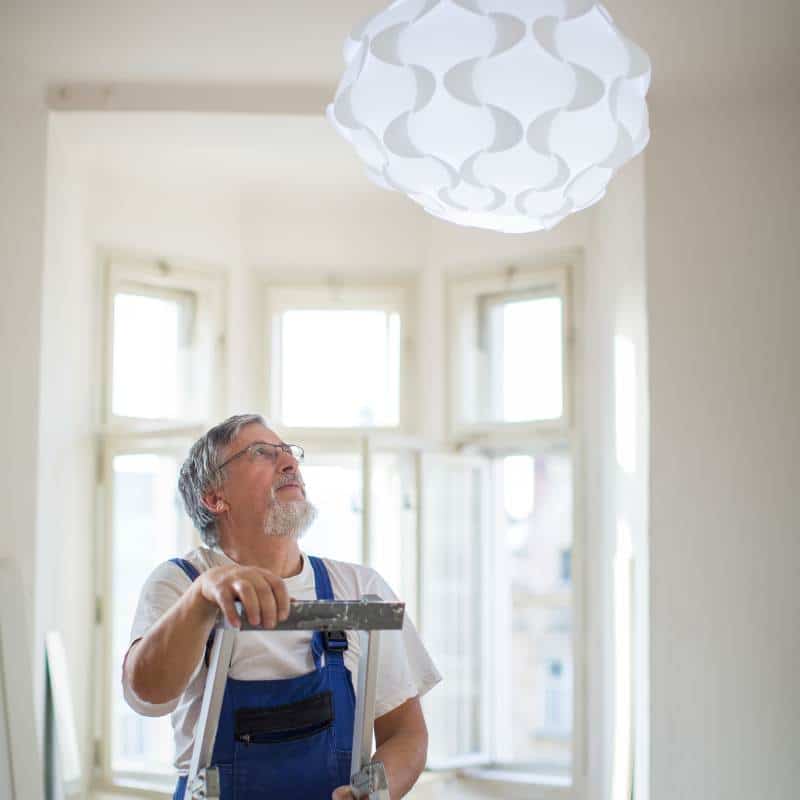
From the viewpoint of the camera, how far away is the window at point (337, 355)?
5.25 m

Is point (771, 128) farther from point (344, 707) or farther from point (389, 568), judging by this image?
point (344, 707)

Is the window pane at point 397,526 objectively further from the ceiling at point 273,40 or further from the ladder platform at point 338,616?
the ladder platform at point 338,616

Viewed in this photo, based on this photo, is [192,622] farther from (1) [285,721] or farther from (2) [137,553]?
(2) [137,553]

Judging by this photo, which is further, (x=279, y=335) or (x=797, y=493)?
(x=279, y=335)

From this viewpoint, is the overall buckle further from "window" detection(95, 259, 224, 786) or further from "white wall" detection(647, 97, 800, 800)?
"window" detection(95, 259, 224, 786)

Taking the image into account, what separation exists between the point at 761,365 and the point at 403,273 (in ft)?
5.81

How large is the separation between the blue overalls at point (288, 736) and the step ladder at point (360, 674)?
0.22 metres

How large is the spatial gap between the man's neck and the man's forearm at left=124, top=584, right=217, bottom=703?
0.38 meters

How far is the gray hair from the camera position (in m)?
2.36

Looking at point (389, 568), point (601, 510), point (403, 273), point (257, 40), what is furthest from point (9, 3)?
point (601, 510)

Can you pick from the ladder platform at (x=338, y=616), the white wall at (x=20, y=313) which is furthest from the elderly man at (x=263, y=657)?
the white wall at (x=20, y=313)

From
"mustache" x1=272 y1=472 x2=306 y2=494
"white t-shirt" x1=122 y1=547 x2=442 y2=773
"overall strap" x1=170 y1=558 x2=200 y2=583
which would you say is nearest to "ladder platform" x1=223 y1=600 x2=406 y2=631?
"white t-shirt" x1=122 y1=547 x2=442 y2=773

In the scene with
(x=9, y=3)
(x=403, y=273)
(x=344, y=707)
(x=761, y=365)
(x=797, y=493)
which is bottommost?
(x=344, y=707)

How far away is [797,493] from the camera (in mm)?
3971
